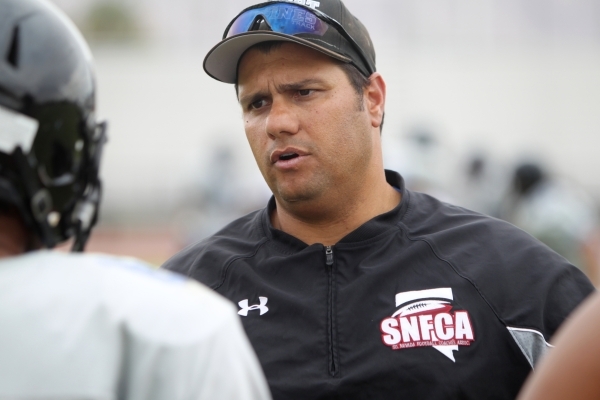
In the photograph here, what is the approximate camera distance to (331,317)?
108 inches

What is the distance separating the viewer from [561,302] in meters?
2.72

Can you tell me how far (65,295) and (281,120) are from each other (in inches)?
63.9

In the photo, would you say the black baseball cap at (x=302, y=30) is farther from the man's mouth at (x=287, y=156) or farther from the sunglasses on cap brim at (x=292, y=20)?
the man's mouth at (x=287, y=156)

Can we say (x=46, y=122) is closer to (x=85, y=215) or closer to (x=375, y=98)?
(x=85, y=215)

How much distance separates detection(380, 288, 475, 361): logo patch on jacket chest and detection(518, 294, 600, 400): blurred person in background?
3.31 feet

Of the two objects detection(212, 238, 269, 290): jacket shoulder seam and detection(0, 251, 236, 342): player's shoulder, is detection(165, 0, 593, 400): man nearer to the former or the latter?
detection(212, 238, 269, 290): jacket shoulder seam

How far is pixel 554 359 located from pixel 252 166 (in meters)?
21.0

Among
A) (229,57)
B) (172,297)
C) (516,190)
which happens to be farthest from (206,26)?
A: (172,297)

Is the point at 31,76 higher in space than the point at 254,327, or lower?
higher

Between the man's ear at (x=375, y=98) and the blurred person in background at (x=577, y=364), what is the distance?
1.80 meters

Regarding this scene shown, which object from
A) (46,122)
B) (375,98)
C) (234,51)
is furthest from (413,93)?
(46,122)

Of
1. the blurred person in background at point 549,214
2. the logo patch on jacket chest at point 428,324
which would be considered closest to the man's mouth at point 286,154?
the logo patch on jacket chest at point 428,324

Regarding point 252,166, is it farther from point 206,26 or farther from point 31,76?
point 31,76

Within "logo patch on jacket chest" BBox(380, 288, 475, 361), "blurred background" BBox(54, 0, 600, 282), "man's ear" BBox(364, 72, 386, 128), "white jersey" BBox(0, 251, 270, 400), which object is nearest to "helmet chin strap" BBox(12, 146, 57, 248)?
"white jersey" BBox(0, 251, 270, 400)
